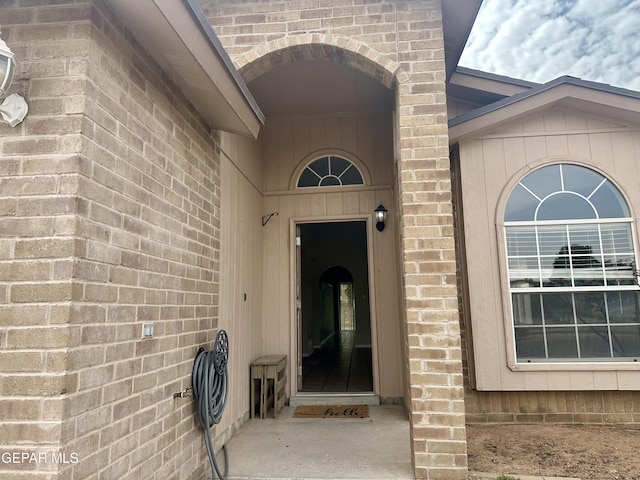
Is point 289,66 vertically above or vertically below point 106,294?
above

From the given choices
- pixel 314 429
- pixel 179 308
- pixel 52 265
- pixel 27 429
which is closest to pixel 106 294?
pixel 52 265

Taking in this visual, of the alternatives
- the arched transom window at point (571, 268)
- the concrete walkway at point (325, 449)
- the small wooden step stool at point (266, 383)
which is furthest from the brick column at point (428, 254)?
the small wooden step stool at point (266, 383)

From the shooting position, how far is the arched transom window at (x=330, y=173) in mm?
5258

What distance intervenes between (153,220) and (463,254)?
3021 millimetres

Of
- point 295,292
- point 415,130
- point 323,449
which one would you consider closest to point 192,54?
point 415,130

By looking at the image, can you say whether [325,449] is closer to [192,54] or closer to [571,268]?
[571,268]

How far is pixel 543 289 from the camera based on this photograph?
3818mm

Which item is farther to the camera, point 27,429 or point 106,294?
point 106,294

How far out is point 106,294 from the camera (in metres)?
1.84

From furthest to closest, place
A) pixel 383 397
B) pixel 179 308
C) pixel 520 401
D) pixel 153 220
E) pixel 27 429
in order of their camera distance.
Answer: pixel 383 397 → pixel 520 401 → pixel 179 308 → pixel 153 220 → pixel 27 429

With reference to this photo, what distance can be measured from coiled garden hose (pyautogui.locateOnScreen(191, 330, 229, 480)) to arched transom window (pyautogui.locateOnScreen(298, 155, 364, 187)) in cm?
282

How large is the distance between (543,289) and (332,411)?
251 cm

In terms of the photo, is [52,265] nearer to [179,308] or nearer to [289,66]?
[179,308]

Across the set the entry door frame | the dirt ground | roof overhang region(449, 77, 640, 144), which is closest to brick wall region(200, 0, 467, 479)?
the dirt ground
